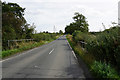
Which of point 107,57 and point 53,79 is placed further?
point 107,57

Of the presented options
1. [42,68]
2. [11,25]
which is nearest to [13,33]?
[11,25]

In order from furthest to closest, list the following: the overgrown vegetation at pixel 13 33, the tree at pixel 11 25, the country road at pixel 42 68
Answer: the tree at pixel 11 25, the overgrown vegetation at pixel 13 33, the country road at pixel 42 68

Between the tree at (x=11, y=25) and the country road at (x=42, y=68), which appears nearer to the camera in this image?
the country road at (x=42, y=68)

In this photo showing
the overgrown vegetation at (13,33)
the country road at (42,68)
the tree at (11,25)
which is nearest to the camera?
the country road at (42,68)

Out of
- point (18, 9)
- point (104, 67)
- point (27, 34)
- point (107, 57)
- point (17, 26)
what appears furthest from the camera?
point (18, 9)

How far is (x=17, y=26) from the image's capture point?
23484 mm

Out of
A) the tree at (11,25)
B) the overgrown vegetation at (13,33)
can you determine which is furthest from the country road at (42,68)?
the tree at (11,25)

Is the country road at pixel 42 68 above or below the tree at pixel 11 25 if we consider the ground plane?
below

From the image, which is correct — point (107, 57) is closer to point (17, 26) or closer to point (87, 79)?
point (87, 79)

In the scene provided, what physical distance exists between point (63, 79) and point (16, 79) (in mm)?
2014

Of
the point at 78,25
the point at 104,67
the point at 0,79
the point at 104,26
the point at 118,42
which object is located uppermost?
the point at 78,25

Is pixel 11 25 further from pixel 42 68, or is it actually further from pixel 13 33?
pixel 42 68

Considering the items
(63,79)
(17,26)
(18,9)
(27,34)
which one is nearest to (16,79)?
(63,79)

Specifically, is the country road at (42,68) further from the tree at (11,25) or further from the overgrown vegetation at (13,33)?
the tree at (11,25)
